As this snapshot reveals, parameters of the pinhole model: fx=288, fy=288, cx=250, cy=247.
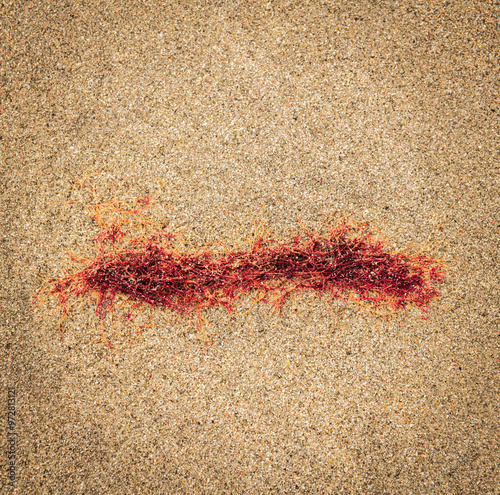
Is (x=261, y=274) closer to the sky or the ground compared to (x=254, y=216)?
closer to the ground

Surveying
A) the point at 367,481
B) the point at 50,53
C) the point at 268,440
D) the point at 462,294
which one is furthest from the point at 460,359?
the point at 50,53

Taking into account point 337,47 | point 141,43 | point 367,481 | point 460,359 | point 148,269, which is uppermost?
point 337,47

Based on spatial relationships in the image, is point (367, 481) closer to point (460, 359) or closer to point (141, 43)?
point (460, 359)

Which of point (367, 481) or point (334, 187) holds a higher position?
point (334, 187)
